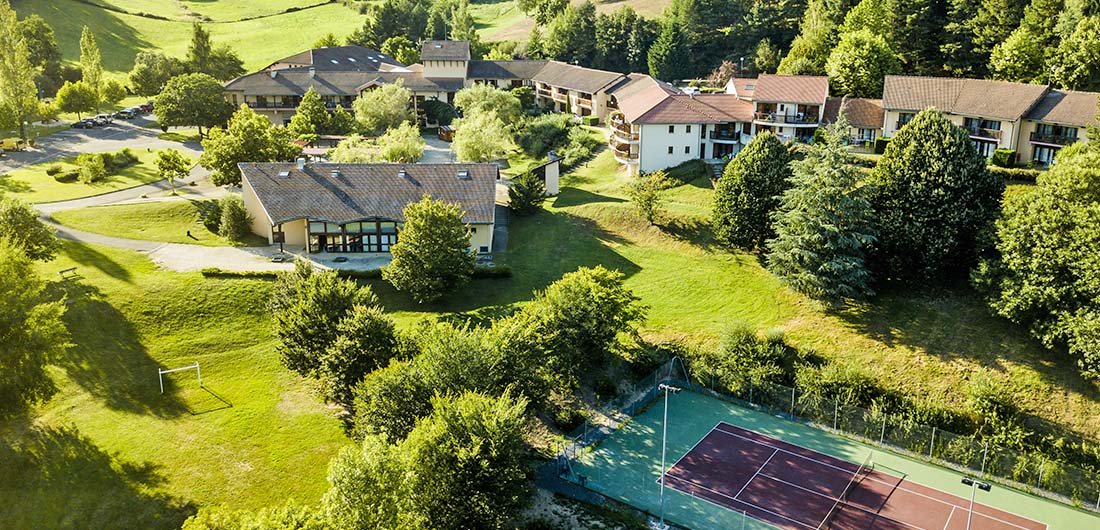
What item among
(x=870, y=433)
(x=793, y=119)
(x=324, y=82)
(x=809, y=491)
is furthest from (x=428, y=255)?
(x=324, y=82)

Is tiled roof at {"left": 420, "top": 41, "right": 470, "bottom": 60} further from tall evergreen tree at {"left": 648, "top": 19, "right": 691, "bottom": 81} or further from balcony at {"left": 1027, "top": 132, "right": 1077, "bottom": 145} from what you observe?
balcony at {"left": 1027, "top": 132, "right": 1077, "bottom": 145}

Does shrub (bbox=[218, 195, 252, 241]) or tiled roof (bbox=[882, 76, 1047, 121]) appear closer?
tiled roof (bbox=[882, 76, 1047, 121])

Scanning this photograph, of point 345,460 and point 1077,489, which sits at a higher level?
point 345,460

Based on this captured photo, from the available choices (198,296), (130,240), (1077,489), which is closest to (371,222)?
(198,296)

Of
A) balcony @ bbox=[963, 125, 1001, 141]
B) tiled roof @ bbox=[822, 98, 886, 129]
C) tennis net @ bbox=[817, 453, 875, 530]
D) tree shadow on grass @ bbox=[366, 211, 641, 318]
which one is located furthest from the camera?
tiled roof @ bbox=[822, 98, 886, 129]

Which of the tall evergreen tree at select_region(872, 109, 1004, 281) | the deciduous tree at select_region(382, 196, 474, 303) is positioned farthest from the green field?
the deciduous tree at select_region(382, 196, 474, 303)

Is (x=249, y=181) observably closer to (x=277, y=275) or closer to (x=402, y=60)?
(x=277, y=275)

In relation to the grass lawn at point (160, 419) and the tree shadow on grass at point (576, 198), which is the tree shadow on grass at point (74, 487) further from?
the tree shadow on grass at point (576, 198)
